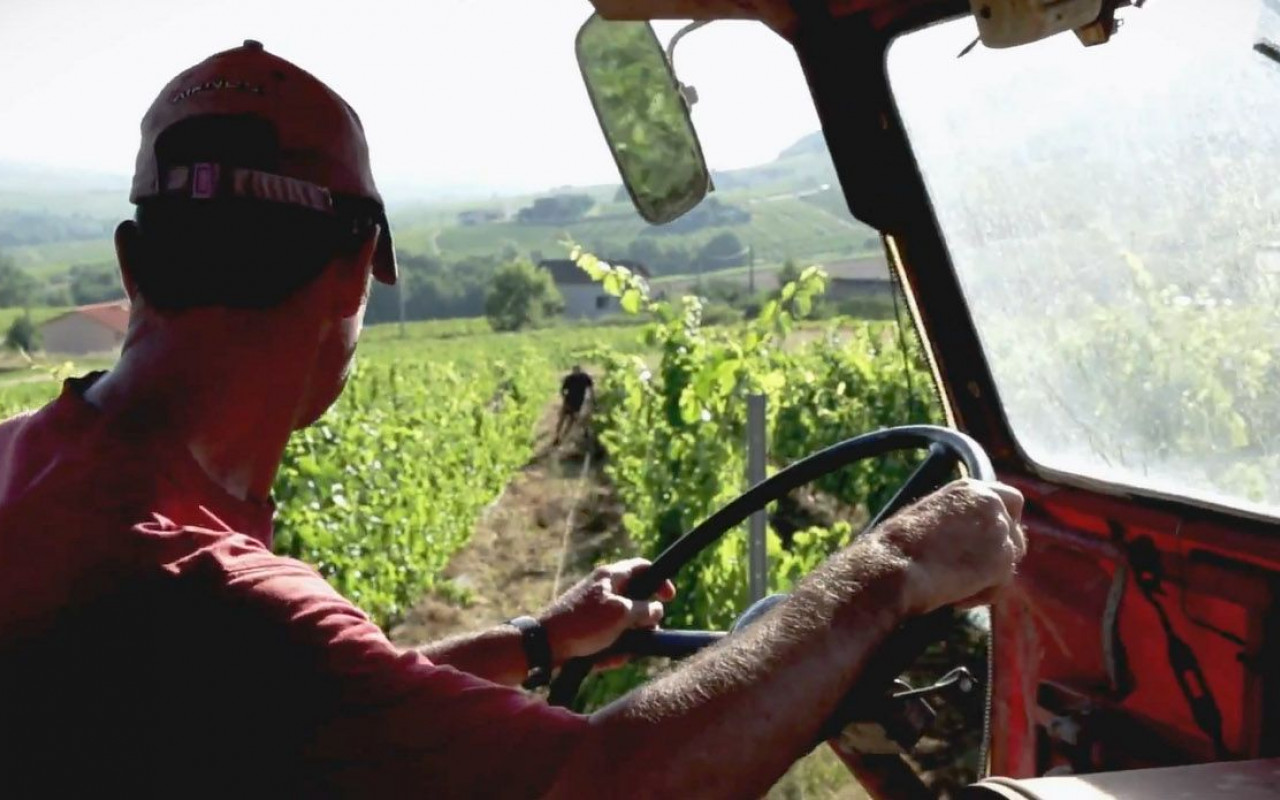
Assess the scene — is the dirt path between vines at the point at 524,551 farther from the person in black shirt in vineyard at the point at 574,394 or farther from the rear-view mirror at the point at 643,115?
the rear-view mirror at the point at 643,115

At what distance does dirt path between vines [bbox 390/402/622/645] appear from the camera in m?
9.56

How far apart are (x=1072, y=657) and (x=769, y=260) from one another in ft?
197

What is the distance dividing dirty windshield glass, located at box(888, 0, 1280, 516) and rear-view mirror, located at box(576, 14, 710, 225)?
1.16 feet

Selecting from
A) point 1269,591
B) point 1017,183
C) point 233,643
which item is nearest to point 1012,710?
point 1269,591

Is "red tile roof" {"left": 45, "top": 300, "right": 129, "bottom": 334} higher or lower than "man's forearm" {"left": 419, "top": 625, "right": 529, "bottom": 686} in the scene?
higher

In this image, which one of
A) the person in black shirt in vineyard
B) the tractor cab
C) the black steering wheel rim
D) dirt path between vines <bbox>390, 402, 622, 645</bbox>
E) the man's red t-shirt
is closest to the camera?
the man's red t-shirt

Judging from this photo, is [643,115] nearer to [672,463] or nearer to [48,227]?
[672,463]

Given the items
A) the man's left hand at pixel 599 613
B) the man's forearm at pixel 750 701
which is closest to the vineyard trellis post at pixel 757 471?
the man's left hand at pixel 599 613

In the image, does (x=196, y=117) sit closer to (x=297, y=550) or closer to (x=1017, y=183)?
(x=1017, y=183)

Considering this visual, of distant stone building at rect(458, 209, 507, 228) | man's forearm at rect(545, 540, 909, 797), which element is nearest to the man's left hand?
man's forearm at rect(545, 540, 909, 797)

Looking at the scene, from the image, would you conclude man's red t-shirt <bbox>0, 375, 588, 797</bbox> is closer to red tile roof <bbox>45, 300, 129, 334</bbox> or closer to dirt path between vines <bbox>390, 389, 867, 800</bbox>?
red tile roof <bbox>45, 300, 129, 334</bbox>

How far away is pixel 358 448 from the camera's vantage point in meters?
9.18

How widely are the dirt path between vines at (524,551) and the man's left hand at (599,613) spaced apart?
14.5 feet

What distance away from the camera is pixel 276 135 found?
4.60 ft
